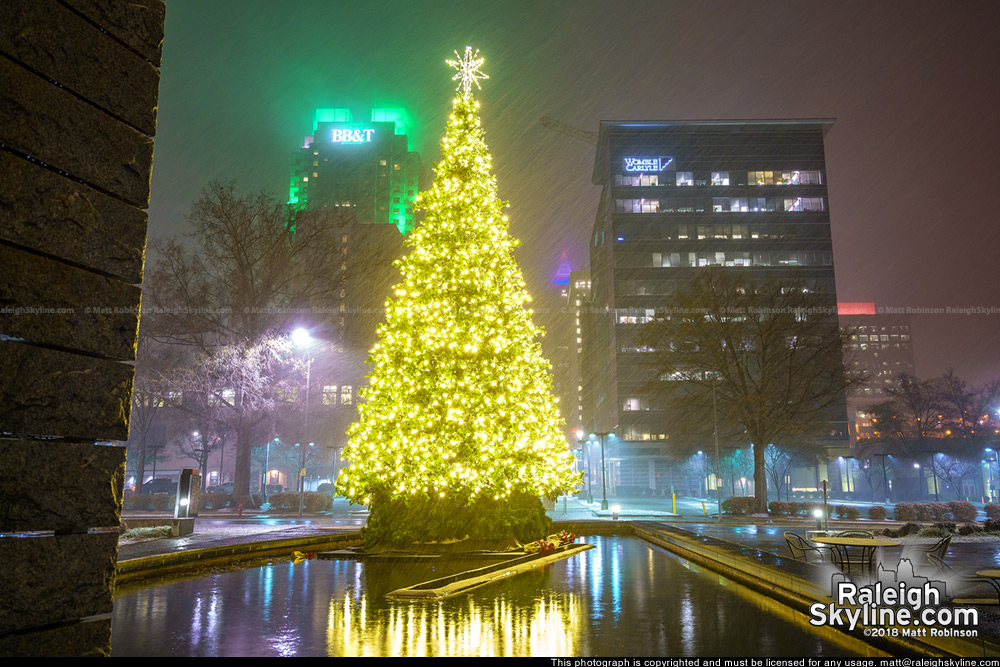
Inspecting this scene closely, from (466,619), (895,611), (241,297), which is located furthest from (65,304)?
(241,297)

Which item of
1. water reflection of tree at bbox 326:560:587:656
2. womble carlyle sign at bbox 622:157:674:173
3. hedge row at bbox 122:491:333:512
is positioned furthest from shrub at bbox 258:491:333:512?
womble carlyle sign at bbox 622:157:674:173

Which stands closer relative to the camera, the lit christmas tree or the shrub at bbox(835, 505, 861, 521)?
the lit christmas tree

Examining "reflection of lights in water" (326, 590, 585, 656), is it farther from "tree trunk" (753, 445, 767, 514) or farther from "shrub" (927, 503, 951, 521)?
"tree trunk" (753, 445, 767, 514)

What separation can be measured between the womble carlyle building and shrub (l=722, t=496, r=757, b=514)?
4085cm

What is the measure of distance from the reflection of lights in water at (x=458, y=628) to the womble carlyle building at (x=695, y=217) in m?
75.4

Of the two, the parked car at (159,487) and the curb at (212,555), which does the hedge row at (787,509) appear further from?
the parked car at (159,487)

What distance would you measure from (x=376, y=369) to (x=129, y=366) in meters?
13.7

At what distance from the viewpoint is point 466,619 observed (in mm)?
8961

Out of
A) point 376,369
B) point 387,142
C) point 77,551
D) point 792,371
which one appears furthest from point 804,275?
point 387,142

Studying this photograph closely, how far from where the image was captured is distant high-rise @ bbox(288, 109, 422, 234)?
17975cm

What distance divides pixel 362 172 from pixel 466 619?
18560cm

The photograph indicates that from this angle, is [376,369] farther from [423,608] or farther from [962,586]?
[962,586]

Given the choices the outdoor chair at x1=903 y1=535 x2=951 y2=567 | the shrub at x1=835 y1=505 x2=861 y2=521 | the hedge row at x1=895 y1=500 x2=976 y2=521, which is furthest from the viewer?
the shrub at x1=835 y1=505 x2=861 y2=521

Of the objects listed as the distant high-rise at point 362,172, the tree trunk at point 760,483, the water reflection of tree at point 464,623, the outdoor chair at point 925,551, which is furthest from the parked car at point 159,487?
the distant high-rise at point 362,172
